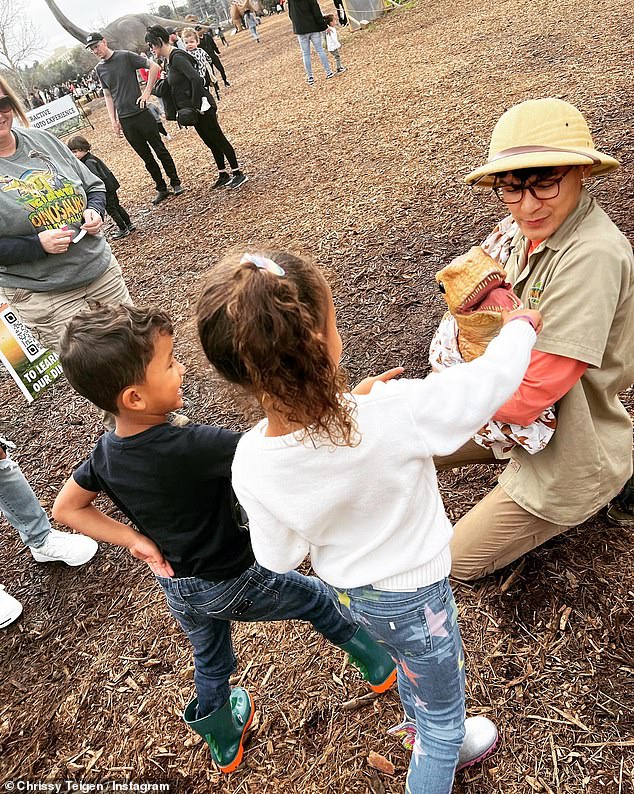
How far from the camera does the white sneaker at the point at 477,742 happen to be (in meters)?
1.79

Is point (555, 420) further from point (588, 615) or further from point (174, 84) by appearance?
point (174, 84)

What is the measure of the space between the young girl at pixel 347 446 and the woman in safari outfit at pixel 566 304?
382 mm

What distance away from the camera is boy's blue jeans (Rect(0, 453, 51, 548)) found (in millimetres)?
2926

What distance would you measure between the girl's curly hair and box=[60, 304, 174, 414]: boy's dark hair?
0.42 meters

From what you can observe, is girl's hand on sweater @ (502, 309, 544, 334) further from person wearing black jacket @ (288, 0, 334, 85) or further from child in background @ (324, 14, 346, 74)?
child in background @ (324, 14, 346, 74)

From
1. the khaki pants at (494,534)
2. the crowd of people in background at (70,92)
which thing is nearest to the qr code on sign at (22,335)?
the khaki pants at (494,534)

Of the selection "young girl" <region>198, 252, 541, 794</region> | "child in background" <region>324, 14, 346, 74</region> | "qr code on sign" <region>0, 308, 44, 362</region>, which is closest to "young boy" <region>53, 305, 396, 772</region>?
"young girl" <region>198, 252, 541, 794</region>

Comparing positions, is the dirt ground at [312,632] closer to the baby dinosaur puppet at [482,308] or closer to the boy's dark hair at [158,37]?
the baby dinosaur puppet at [482,308]

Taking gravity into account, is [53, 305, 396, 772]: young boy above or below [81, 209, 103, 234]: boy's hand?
below

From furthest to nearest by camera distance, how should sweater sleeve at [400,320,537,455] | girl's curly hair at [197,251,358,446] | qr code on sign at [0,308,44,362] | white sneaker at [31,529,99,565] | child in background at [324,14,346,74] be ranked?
1. child in background at [324,14,346,74]
2. qr code on sign at [0,308,44,362]
3. white sneaker at [31,529,99,565]
4. sweater sleeve at [400,320,537,455]
5. girl's curly hair at [197,251,358,446]

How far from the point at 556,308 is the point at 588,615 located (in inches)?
47.1

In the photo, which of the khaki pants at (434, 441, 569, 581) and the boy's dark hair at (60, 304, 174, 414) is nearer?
the boy's dark hair at (60, 304, 174, 414)

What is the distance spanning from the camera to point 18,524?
303cm

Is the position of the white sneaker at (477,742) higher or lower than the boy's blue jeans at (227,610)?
lower
